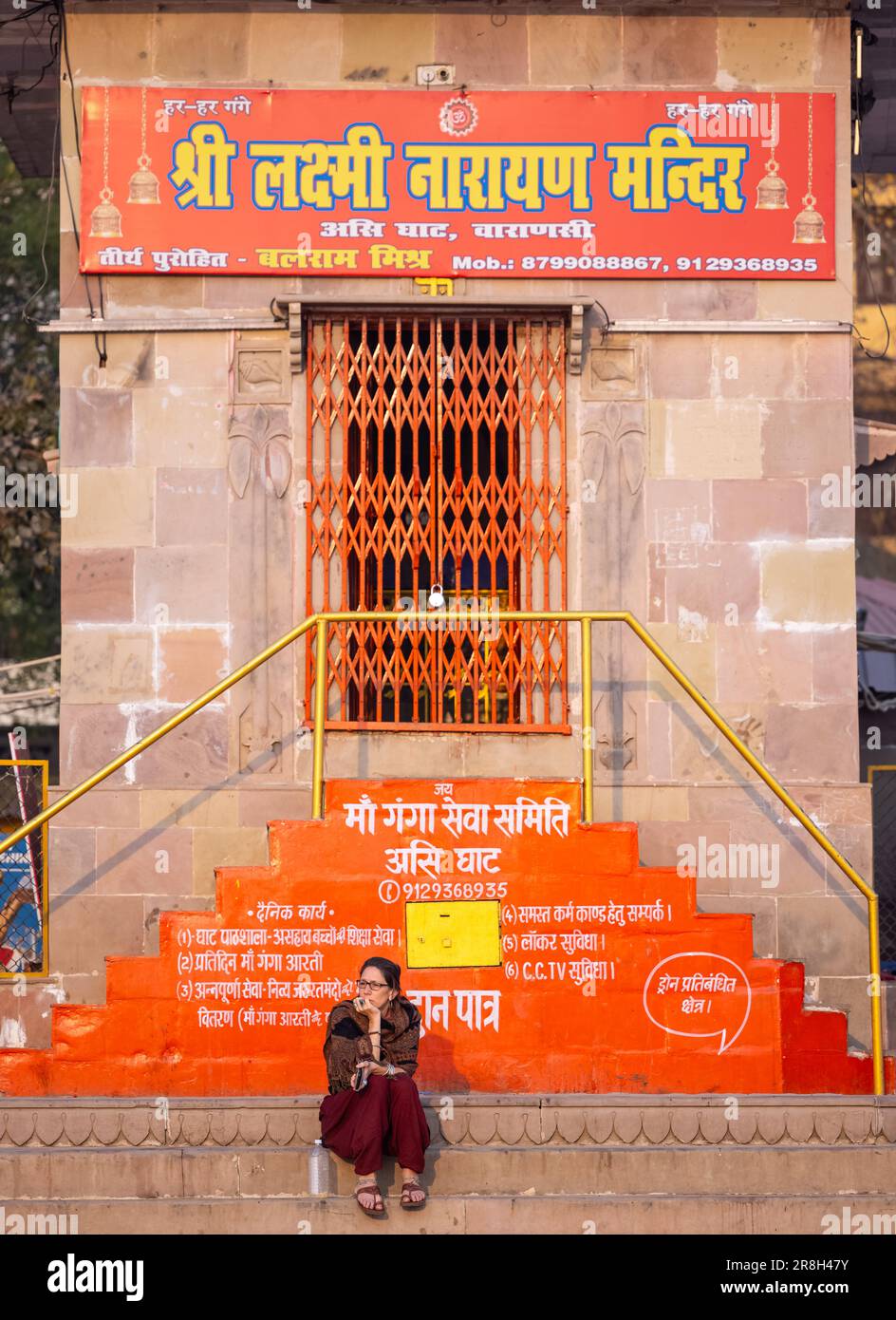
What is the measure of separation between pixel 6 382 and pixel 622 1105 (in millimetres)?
22085

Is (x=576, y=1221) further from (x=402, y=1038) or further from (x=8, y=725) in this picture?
(x=8, y=725)

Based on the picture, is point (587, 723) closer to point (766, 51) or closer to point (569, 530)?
point (569, 530)

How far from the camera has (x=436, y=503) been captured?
14445 mm

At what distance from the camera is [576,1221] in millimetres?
11234

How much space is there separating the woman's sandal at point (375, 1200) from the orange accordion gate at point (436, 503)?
4157mm

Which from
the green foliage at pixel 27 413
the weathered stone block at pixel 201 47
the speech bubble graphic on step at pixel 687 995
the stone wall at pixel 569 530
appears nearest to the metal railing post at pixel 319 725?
the stone wall at pixel 569 530

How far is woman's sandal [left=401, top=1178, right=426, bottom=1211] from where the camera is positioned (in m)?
10.9

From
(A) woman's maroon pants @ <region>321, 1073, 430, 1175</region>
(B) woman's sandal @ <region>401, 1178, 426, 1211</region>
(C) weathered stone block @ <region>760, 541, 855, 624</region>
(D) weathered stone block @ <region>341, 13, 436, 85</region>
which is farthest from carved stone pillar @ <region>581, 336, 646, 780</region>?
(B) woman's sandal @ <region>401, 1178, 426, 1211</region>

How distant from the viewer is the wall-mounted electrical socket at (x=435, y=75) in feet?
47.8

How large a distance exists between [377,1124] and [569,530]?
5239 millimetres

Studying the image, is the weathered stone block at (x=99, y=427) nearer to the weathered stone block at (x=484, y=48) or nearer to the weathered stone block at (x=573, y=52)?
the weathered stone block at (x=484, y=48)

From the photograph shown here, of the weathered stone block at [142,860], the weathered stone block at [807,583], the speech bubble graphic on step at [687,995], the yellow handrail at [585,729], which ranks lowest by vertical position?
Answer: the speech bubble graphic on step at [687,995]

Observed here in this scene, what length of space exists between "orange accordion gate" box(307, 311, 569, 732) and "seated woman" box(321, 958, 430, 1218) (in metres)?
3.21
